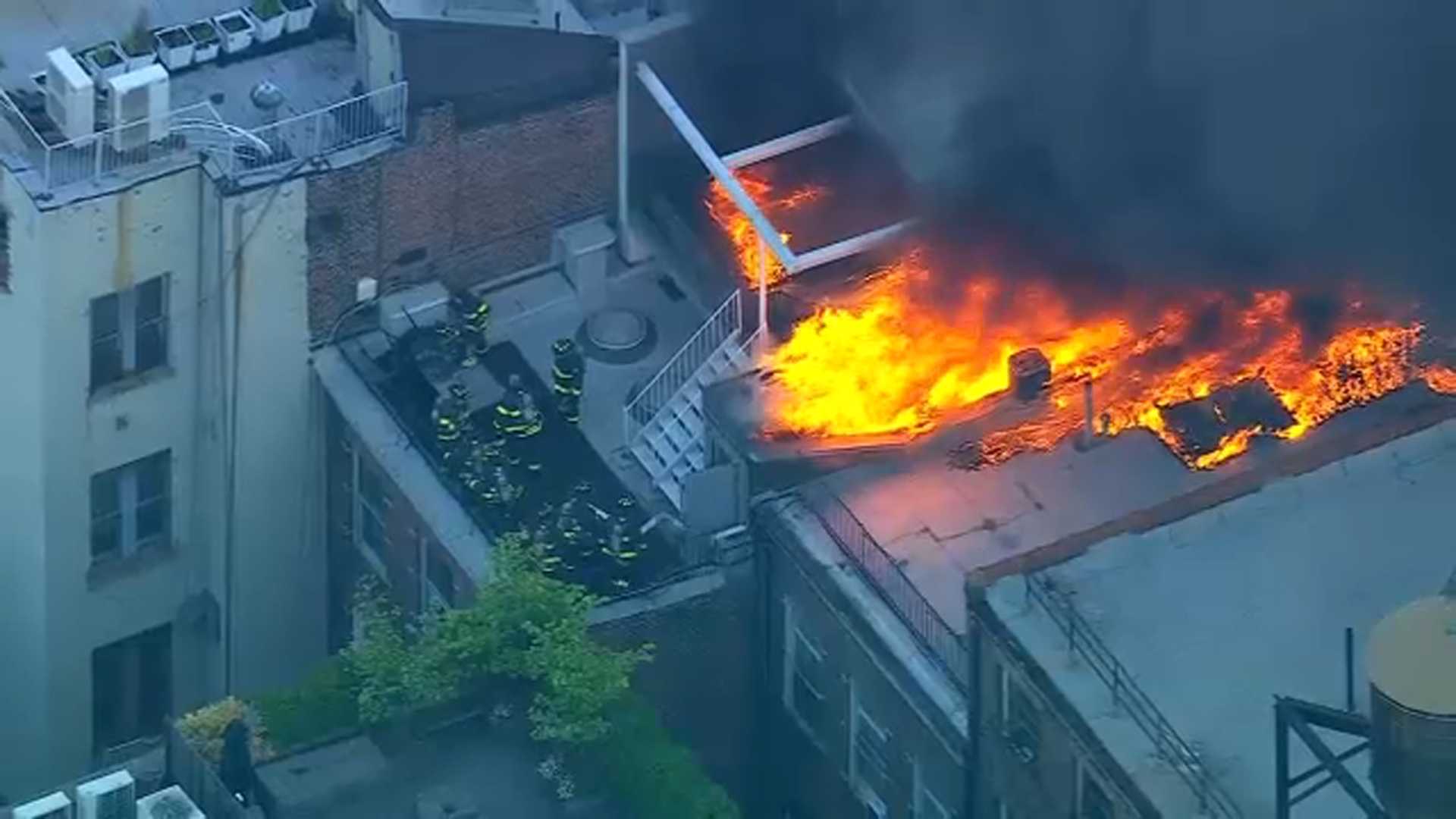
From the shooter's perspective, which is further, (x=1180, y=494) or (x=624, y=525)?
(x=624, y=525)

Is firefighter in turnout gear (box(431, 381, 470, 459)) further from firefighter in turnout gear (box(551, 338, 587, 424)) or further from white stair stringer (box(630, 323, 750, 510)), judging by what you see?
white stair stringer (box(630, 323, 750, 510))

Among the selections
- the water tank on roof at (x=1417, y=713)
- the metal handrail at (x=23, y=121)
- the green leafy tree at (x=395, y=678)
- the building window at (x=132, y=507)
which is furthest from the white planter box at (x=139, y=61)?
the water tank on roof at (x=1417, y=713)

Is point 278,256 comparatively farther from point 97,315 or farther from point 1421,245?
point 1421,245

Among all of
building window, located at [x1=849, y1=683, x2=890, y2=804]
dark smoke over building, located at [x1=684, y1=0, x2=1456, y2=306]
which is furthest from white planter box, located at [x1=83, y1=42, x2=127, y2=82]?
building window, located at [x1=849, y1=683, x2=890, y2=804]

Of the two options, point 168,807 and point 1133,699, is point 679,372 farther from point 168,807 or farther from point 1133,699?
point 1133,699

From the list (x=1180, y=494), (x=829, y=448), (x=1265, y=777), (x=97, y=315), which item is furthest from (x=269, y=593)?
(x=1265, y=777)

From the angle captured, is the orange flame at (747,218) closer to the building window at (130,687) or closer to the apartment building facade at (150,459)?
the apartment building facade at (150,459)

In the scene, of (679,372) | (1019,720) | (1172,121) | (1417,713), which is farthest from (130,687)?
(1417,713)
